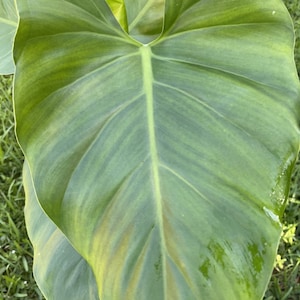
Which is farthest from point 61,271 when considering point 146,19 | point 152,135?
point 146,19

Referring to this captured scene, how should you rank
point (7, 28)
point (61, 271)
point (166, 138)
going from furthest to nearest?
point (7, 28)
point (61, 271)
point (166, 138)

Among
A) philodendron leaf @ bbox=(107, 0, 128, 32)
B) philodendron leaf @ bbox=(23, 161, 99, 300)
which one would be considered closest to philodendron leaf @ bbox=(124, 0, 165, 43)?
philodendron leaf @ bbox=(107, 0, 128, 32)

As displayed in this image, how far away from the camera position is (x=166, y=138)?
27.2 inches

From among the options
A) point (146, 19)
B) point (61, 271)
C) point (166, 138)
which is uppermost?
point (146, 19)

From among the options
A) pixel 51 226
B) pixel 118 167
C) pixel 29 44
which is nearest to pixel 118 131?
pixel 118 167

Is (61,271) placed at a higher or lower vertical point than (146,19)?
lower

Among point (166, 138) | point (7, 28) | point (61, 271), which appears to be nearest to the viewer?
point (166, 138)

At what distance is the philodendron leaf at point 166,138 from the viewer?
0.64m

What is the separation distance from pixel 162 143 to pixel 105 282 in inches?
7.6

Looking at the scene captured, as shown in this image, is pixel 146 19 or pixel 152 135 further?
pixel 146 19

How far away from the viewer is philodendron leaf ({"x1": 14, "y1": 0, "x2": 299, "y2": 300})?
64 centimetres

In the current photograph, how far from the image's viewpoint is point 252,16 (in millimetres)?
759

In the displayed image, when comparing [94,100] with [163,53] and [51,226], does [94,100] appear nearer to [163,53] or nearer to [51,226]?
[163,53]

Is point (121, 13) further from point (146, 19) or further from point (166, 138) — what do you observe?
point (166, 138)
